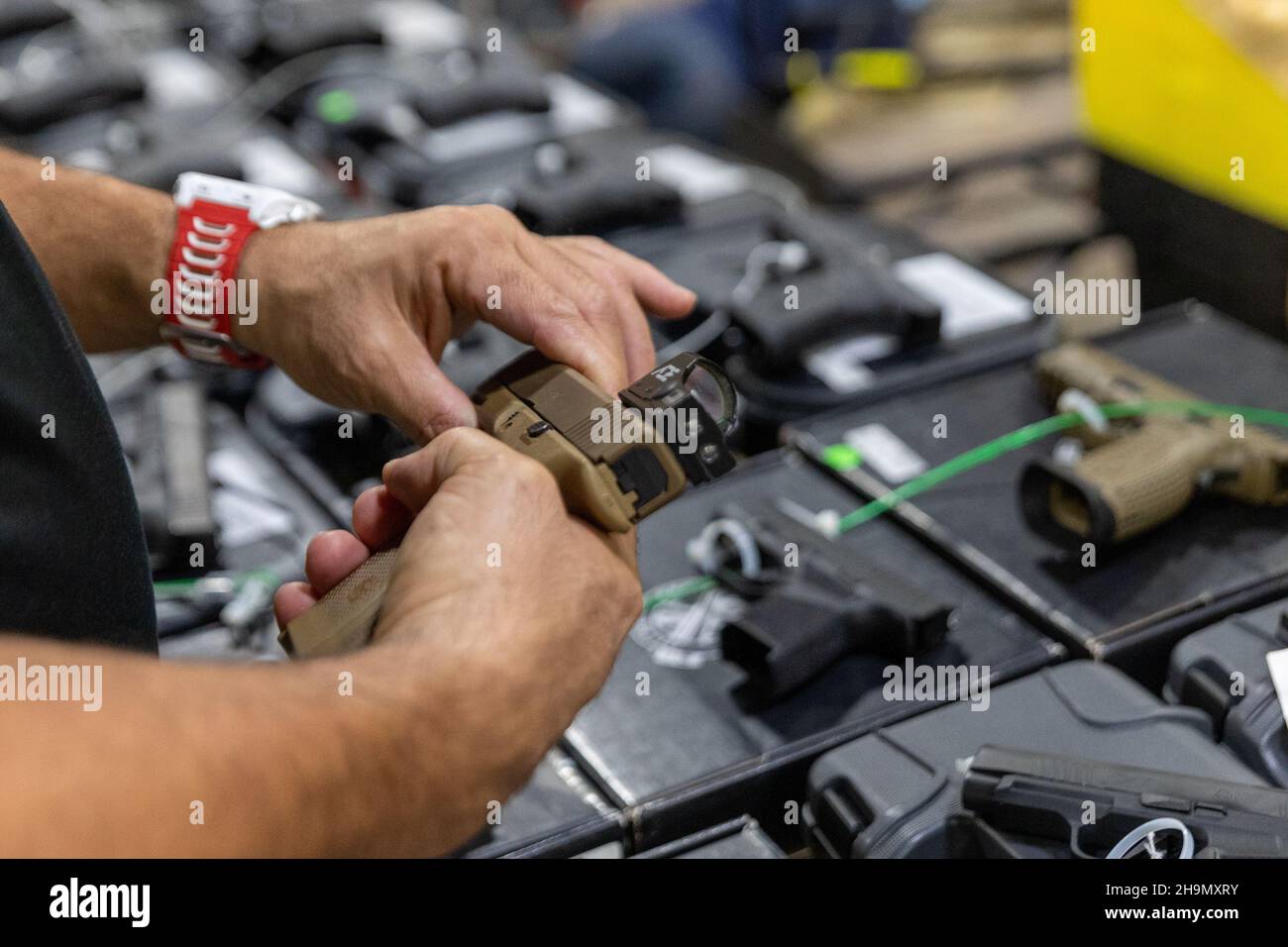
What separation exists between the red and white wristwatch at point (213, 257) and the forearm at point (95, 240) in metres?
0.02

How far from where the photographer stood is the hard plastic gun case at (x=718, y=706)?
1033 mm

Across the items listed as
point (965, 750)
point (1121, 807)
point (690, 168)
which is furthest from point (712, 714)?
point (690, 168)

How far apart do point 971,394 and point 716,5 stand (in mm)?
1549

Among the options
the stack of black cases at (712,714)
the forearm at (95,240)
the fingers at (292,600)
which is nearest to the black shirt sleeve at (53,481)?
the fingers at (292,600)

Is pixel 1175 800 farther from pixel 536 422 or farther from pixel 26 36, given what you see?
pixel 26 36

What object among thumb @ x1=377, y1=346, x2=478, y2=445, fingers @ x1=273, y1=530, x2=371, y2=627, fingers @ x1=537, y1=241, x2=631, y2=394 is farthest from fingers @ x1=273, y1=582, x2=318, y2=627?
fingers @ x1=537, y1=241, x2=631, y2=394

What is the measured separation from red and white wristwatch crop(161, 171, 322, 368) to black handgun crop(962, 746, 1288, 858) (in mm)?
577

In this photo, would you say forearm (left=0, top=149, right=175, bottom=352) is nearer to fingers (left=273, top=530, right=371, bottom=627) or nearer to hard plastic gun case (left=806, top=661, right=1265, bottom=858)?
fingers (left=273, top=530, right=371, bottom=627)

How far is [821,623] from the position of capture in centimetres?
110

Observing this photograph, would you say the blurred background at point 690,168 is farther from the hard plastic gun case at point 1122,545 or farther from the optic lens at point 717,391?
the optic lens at point 717,391

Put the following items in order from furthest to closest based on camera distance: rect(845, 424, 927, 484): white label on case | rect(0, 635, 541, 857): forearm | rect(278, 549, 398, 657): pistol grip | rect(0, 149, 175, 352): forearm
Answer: rect(845, 424, 927, 484): white label on case → rect(0, 149, 175, 352): forearm → rect(278, 549, 398, 657): pistol grip → rect(0, 635, 541, 857): forearm

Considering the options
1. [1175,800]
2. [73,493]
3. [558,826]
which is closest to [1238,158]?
[1175,800]

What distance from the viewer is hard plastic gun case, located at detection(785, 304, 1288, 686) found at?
3.77 feet

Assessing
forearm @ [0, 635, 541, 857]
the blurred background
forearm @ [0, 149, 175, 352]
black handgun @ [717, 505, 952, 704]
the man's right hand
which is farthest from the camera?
the blurred background
